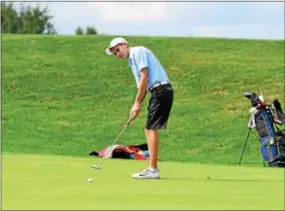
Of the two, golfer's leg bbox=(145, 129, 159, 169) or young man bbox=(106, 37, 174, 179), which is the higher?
young man bbox=(106, 37, 174, 179)

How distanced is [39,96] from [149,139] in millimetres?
19017

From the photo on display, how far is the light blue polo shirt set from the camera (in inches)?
410

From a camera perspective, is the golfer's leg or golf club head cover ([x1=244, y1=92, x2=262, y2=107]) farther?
golf club head cover ([x1=244, y1=92, x2=262, y2=107])

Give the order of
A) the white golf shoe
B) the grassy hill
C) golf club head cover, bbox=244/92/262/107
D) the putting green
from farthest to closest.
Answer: the grassy hill < golf club head cover, bbox=244/92/262/107 < the white golf shoe < the putting green

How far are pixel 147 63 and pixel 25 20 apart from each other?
1926 inches

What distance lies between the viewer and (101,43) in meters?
35.4

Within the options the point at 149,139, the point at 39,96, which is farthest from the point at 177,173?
the point at 39,96

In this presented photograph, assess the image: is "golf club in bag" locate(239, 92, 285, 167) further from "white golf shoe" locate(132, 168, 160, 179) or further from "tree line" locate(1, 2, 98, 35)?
"tree line" locate(1, 2, 98, 35)

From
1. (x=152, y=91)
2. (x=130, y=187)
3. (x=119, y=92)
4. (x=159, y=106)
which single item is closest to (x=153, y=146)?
(x=159, y=106)

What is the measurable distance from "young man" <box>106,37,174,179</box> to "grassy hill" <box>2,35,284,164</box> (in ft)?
29.9

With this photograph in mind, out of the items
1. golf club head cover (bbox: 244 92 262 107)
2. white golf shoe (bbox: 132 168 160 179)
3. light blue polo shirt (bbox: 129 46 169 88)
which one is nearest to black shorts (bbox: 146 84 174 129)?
light blue polo shirt (bbox: 129 46 169 88)

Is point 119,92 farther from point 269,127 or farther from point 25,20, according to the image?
point 25,20

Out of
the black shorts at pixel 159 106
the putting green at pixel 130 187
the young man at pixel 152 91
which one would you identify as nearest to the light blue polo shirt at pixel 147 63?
the young man at pixel 152 91

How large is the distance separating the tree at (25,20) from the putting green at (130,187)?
144 ft
